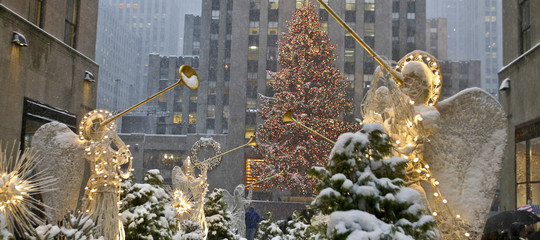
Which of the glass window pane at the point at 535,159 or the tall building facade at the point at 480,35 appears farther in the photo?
the tall building facade at the point at 480,35

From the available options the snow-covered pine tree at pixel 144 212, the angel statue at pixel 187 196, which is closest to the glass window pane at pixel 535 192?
the angel statue at pixel 187 196

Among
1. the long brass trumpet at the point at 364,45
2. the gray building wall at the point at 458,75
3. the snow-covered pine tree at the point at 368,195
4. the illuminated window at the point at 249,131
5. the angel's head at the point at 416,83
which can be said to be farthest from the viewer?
the gray building wall at the point at 458,75


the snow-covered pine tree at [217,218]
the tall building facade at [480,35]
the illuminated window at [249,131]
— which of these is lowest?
the snow-covered pine tree at [217,218]

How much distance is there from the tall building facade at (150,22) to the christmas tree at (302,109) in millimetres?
114141

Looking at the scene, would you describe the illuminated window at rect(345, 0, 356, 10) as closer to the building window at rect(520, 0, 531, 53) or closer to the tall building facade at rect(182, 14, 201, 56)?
the building window at rect(520, 0, 531, 53)

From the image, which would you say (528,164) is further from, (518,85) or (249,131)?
(249,131)

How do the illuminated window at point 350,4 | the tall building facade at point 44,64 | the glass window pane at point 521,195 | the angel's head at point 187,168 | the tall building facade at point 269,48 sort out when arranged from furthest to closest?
the illuminated window at point 350,4 → the tall building facade at point 269,48 → the glass window pane at point 521,195 → the angel's head at point 187,168 → the tall building facade at point 44,64

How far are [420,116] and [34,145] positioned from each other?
5961 millimetres

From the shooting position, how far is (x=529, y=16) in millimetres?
17094

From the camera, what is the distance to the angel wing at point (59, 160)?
9.03 metres

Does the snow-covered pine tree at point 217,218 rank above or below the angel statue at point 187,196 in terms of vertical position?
below

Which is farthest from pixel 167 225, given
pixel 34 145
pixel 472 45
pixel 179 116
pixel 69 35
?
pixel 472 45

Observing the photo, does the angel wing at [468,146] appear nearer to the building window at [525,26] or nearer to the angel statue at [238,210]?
the building window at [525,26]

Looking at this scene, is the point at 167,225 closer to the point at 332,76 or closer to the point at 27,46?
the point at 27,46
